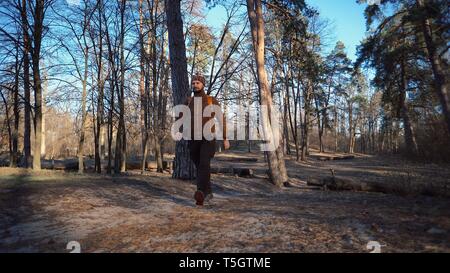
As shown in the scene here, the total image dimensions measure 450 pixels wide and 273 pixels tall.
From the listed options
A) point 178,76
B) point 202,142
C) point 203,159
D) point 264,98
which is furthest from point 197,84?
point 264,98

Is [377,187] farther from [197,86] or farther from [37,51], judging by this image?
[37,51]

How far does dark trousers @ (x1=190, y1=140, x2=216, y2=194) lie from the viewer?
5.35 m

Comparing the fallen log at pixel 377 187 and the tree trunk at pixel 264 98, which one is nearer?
the fallen log at pixel 377 187

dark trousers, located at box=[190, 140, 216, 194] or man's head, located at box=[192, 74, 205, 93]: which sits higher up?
man's head, located at box=[192, 74, 205, 93]

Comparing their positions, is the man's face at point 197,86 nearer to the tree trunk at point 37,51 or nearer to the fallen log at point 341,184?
the fallen log at point 341,184

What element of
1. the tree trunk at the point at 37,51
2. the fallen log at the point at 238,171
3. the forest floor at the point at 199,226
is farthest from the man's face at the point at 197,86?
the tree trunk at the point at 37,51

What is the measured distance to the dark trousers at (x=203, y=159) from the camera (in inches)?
211

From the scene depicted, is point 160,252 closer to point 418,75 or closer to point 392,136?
point 418,75

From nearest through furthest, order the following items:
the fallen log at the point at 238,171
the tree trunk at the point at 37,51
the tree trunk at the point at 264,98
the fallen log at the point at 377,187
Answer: the fallen log at the point at 377,187 < the tree trunk at the point at 264,98 < the tree trunk at the point at 37,51 < the fallen log at the point at 238,171

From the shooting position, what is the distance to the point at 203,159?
5.41m

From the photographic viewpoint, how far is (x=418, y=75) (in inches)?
851

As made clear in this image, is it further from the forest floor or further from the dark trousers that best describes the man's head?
the forest floor

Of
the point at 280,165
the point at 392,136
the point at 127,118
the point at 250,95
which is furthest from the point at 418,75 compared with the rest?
the point at 392,136

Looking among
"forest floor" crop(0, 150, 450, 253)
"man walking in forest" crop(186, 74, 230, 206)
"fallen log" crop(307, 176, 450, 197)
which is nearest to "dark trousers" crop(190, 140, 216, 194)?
"man walking in forest" crop(186, 74, 230, 206)
